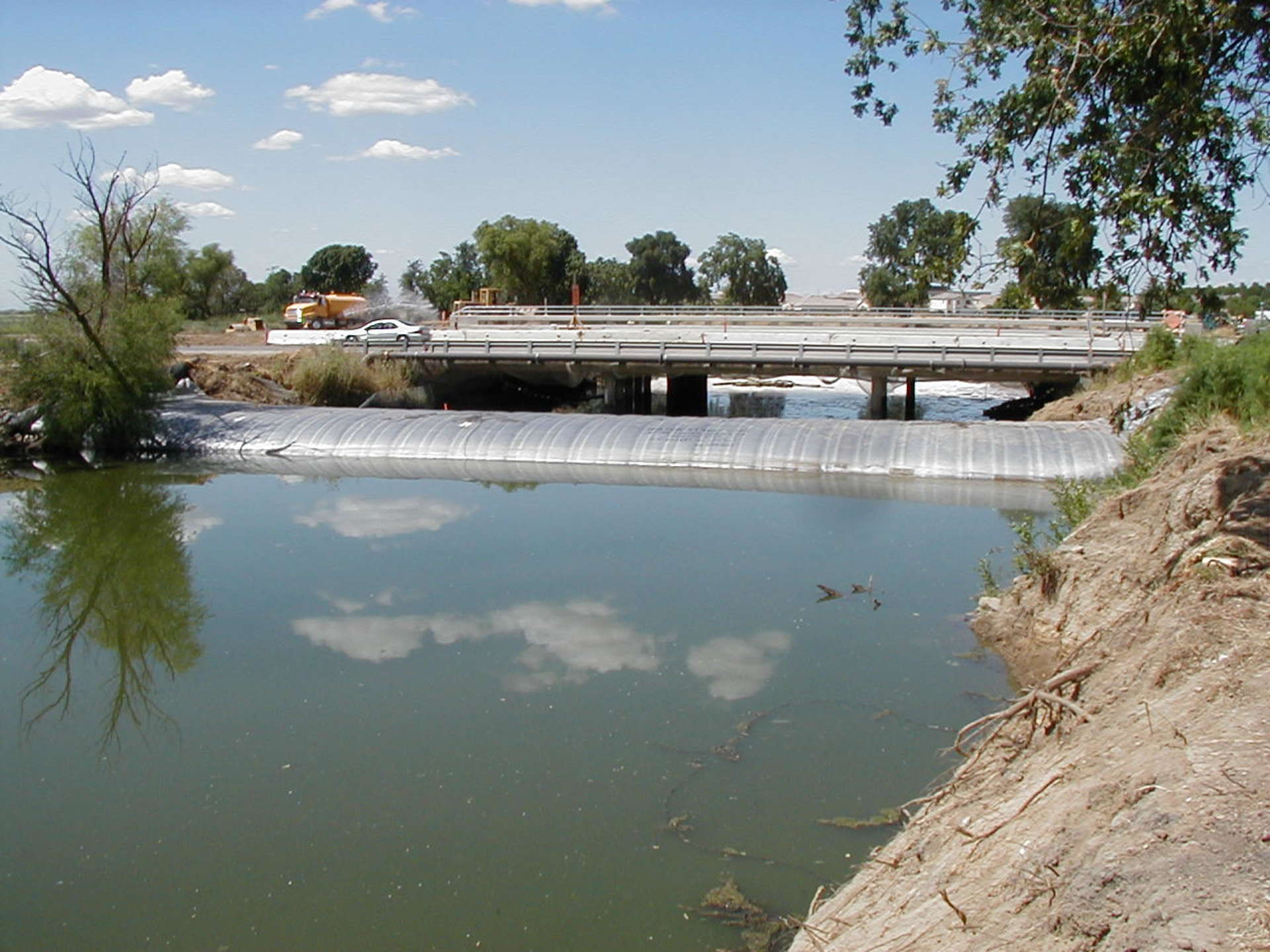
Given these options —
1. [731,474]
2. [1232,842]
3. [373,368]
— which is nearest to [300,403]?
[373,368]

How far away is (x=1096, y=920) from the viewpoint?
4.00 metres

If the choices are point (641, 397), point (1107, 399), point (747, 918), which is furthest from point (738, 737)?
point (641, 397)

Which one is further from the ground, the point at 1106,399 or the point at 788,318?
the point at 788,318

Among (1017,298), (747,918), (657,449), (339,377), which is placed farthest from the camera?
(339,377)

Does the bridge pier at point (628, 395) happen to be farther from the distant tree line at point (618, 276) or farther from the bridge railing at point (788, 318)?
the distant tree line at point (618, 276)

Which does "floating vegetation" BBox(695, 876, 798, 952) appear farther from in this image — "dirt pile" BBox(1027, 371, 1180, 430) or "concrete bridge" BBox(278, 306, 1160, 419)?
"concrete bridge" BBox(278, 306, 1160, 419)

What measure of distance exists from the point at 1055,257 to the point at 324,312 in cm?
4651

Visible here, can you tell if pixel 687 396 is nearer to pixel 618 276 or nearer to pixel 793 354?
pixel 793 354

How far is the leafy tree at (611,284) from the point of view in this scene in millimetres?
80812

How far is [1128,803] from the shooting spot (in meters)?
4.57

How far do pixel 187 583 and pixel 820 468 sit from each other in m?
11.7

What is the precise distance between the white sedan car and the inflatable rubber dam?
7.07m

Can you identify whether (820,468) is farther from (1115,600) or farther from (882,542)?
(1115,600)

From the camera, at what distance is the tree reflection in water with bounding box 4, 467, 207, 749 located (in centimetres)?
1080
